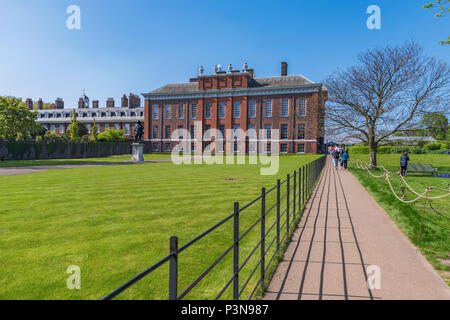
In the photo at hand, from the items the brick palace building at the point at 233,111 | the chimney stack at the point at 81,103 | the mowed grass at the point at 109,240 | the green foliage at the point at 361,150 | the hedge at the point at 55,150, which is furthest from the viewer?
the chimney stack at the point at 81,103

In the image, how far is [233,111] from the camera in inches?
2213

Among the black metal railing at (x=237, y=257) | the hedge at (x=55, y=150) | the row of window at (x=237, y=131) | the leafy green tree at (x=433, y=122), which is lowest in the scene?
the black metal railing at (x=237, y=257)

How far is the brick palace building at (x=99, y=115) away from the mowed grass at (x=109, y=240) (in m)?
65.6

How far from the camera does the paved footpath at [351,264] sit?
374cm

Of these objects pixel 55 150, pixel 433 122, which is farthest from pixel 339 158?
pixel 55 150

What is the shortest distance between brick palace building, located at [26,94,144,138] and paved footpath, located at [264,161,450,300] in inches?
2740

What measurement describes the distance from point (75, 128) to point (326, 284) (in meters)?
62.1

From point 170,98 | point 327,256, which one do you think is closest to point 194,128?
point 170,98

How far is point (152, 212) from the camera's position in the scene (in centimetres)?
771

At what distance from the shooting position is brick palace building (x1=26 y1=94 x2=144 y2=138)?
73250 millimetres

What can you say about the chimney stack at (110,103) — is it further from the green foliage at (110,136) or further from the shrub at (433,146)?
the shrub at (433,146)

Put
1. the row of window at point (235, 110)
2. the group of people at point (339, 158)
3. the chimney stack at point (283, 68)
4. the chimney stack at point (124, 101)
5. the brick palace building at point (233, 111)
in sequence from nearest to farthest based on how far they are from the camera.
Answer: the group of people at point (339, 158), the brick palace building at point (233, 111), the row of window at point (235, 110), the chimney stack at point (283, 68), the chimney stack at point (124, 101)

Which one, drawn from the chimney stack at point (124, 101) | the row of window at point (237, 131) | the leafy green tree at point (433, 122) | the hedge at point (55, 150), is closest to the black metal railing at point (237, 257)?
the leafy green tree at point (433, 122)

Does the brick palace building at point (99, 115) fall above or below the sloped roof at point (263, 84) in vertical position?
below
